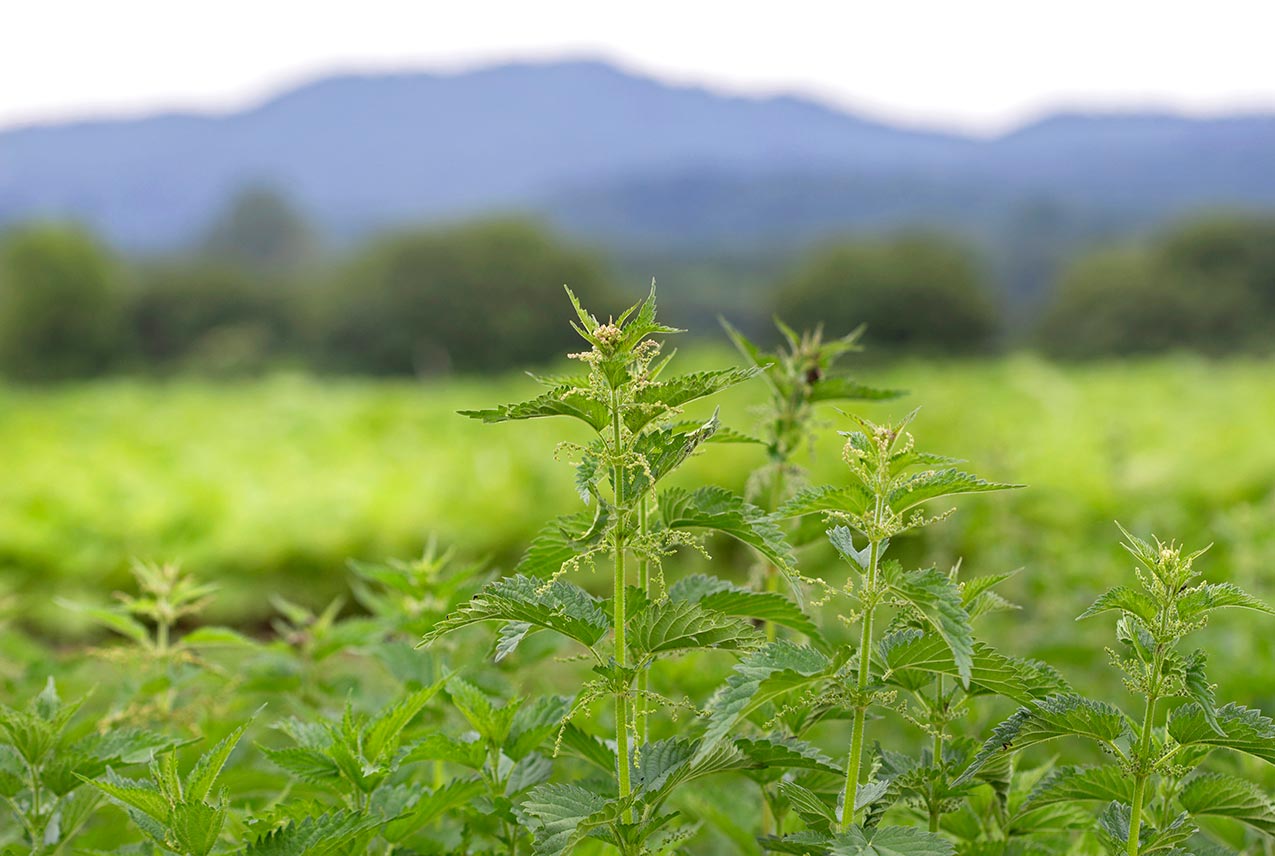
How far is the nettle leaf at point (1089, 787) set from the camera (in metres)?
1.10

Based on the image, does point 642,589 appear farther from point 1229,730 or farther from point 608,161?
point 608,161

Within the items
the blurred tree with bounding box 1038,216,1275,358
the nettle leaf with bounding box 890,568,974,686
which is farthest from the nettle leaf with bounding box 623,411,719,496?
the blurred tree with bounding box 1038,216,1275,358

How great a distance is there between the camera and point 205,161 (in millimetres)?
129375

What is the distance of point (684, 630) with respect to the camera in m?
1.06

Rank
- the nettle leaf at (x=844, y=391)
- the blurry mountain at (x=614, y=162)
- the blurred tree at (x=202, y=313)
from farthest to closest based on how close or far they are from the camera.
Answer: the blurry mountain at (x=614, y=162) < the blurred tree at (x=202, y=313) < the nettle leaf at (x=844, y=391)

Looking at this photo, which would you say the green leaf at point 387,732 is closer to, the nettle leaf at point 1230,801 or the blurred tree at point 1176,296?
the nettle leaf at point 1230,801

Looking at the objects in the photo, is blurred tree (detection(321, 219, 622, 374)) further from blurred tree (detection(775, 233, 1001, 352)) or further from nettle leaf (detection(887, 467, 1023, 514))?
nettle leaf (detection(887, 467, 1023, 514))

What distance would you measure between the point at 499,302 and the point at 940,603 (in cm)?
3083

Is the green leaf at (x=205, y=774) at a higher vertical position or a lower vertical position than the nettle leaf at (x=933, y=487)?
lower

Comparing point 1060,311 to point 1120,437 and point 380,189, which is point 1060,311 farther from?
point 380,189

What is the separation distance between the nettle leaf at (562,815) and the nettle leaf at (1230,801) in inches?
26.8

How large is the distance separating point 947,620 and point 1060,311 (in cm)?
3655

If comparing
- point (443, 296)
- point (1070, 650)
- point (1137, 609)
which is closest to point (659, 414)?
point (1137, 609)

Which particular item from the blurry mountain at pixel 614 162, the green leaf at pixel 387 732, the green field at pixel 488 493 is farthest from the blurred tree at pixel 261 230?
the green leaf at pixel 387 732
